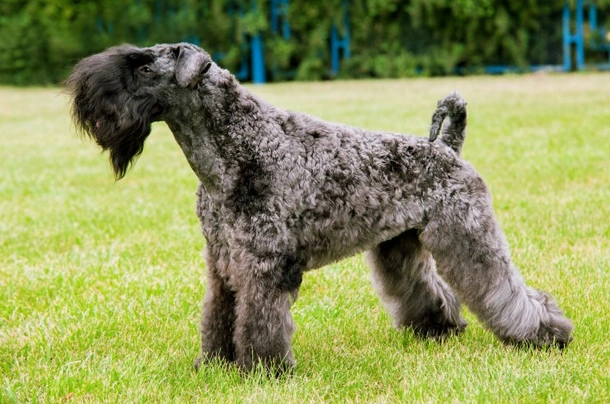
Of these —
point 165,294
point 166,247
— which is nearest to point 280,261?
point 165,294

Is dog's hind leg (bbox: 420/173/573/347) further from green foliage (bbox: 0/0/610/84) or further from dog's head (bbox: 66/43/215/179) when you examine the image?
green foliage (bbox: 0/0/610/84)

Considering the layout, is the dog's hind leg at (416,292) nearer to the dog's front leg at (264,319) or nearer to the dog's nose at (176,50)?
the dog's front leg at (264,319)

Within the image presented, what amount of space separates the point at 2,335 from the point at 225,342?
4.60ft

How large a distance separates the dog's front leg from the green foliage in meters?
19.4

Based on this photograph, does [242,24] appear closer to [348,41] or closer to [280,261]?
[348,41]

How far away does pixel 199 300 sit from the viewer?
4.96 meters

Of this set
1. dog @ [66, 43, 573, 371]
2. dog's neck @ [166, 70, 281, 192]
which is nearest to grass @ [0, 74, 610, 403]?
dog @ [66, 43, 573, 371]

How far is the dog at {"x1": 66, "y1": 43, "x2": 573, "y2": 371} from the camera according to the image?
347 cm

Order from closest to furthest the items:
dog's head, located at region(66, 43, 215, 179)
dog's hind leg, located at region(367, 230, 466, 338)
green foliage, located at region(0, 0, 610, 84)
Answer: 1. dog's head, located at region(66, 43, 215, 179)
2. dog's hind leg, located at region(367, 230, 466, 338)
3. green foliage, located at region(0, 0, 610, 84)

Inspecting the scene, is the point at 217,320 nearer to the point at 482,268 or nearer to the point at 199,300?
the point at 199,300

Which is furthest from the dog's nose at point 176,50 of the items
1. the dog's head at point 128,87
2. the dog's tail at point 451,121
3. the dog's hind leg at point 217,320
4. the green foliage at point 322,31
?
the green foliage at point 322,31

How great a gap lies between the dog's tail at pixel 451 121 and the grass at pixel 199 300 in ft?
3.69

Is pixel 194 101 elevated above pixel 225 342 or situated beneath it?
elevated above

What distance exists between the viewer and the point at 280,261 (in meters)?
3.53
